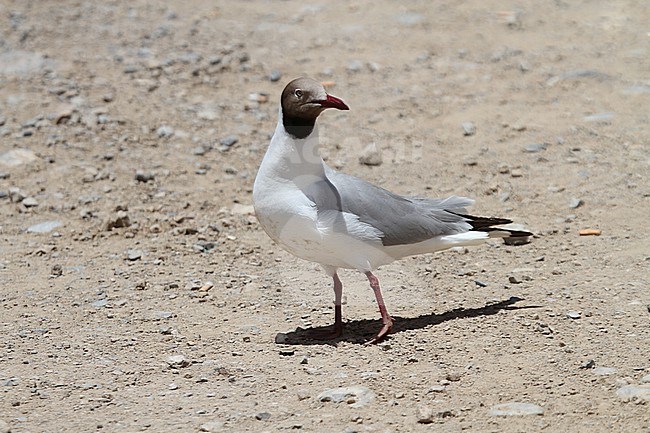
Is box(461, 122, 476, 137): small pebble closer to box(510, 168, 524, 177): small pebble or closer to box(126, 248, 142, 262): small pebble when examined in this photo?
box(510, 168, 524, 177): small pebble

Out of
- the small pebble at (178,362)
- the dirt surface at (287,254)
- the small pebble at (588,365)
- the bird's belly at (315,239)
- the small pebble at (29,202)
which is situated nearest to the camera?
the dirt surface at (287,254)

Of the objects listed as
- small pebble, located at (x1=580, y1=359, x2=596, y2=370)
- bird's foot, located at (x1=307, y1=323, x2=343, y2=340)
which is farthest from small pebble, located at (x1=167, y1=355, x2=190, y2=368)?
small pebble, located at (x1=580, y1=359, x2=596, y2=370)

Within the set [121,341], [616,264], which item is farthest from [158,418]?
[616,264]

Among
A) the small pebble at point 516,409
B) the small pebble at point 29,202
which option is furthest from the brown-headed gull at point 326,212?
the small pebble at point 29,202

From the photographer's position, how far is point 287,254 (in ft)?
22.4

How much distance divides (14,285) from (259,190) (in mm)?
2099

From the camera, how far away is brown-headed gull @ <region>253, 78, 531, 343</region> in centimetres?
520

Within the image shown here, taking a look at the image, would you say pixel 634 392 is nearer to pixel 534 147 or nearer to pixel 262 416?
pixel 262 416

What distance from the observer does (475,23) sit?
1110cm

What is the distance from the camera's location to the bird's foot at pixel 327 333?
5.50 metres

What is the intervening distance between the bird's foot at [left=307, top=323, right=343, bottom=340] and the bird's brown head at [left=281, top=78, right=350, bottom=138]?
1.13m

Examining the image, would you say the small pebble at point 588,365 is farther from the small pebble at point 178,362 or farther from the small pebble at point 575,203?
the small pebble at point 575,203

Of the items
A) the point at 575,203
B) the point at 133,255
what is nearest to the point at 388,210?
the point at 133,255

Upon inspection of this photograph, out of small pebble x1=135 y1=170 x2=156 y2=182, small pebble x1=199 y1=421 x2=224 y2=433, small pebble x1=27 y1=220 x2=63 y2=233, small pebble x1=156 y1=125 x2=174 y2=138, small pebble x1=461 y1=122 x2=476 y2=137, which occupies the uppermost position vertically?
small pebble x1=461 y1=122 x2=476 y2=137
